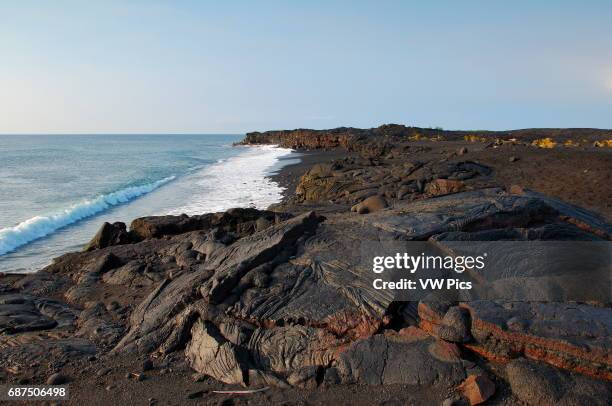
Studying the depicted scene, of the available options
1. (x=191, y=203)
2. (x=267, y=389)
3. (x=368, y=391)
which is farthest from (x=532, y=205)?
(x=191, y=203)

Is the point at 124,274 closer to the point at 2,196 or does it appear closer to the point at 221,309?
the point at 221,309

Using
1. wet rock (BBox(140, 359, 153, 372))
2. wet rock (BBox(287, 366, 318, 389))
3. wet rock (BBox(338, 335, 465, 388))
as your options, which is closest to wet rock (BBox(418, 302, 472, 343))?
wet rock (BBox(338, 335, 465, 388))

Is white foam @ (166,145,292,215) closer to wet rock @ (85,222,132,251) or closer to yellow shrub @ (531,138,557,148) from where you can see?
wet rock @ (85,222,132,251)

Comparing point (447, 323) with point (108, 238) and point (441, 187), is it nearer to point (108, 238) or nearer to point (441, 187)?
point (108, 238)

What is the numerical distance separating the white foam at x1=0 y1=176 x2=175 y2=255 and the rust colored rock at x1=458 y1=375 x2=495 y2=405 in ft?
41.7

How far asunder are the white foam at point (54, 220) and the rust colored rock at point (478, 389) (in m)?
12.7

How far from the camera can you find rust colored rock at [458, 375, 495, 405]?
3.97 m

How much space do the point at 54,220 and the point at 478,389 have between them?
16105mm

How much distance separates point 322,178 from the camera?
1831 cm

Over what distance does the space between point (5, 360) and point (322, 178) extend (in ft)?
44.7

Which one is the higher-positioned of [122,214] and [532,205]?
[532,205]

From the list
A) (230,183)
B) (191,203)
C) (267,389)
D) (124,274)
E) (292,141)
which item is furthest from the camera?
(292,141)

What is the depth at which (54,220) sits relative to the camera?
16.5 m

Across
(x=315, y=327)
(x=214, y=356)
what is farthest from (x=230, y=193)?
(x=315, y=327)
